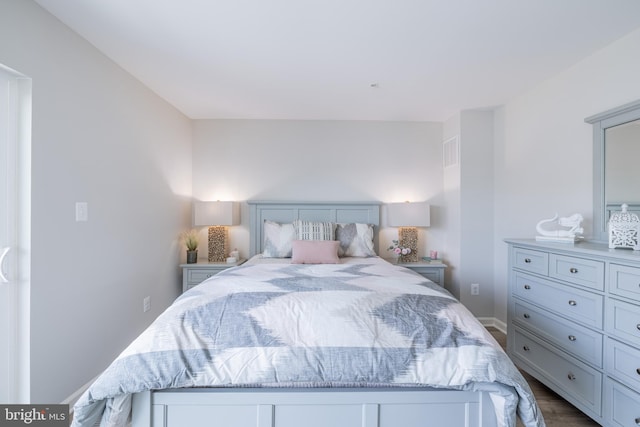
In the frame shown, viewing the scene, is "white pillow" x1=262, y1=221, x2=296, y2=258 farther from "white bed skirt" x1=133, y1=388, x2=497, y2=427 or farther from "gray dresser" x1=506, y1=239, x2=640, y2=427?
"gray dresser" x1=506, y1=239, x2=640, y2=427

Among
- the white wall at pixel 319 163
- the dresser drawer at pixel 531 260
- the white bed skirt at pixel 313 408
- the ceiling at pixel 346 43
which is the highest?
the ceiling at pixel 346 43

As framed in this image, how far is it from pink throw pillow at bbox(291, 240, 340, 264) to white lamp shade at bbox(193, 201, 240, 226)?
0.96 meters

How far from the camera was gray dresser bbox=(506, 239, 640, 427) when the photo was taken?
152 centimetres

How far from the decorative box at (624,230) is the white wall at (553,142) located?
43 cm

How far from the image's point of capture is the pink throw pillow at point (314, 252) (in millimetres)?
2811

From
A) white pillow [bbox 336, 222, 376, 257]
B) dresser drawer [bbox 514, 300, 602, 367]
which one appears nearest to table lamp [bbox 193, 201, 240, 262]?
white pillow [bbox 336, 222, 376, 257]

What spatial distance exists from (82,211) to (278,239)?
1.73 metres

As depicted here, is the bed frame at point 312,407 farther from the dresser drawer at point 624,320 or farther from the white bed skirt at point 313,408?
the dresser drawer at point 624,320

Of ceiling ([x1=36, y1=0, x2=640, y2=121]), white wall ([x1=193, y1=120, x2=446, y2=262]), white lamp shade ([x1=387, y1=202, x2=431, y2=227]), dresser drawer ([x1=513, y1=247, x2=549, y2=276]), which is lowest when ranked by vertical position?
dresser drawer ([x1=513, y1=247, x2=549, y2=276])

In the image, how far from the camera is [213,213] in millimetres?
3369

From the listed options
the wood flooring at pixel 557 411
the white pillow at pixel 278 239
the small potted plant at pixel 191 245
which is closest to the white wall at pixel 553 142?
the wood flooring at pixel 557 411

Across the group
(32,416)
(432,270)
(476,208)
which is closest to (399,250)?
(432,270)

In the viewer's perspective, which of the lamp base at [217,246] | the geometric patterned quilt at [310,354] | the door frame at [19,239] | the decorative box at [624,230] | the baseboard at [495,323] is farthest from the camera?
the lamp base at [217,246]

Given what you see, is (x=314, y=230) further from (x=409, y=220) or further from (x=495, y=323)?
(x=495, y=323)
